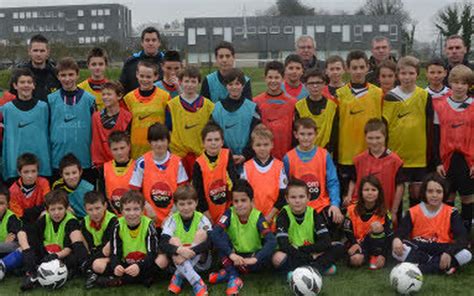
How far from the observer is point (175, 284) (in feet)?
14.4

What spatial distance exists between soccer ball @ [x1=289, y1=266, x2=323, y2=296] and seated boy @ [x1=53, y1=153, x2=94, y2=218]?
2.28 meters

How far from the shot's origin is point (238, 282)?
438 centimetres

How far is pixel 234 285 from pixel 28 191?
222 cm

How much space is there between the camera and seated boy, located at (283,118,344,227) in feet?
16.8

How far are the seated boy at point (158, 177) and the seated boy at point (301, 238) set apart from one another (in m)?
1.05

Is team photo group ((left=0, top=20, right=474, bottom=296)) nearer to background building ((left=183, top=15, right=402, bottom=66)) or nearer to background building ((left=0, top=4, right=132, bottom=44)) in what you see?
background building ((left=183, top=15, right=402, bottom=66))

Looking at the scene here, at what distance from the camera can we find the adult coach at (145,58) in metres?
6.54

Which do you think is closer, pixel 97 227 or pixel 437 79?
pixel 97 227

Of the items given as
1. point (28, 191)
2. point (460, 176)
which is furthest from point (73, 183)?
point (460, 176)

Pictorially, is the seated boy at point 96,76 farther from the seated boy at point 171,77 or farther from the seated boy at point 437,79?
the seated boy at point 437,79

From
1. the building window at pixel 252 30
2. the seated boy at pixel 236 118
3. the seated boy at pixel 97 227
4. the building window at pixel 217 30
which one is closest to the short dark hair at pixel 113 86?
the seated boy at pixel 236 118

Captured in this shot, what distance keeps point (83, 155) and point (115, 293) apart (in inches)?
69.8

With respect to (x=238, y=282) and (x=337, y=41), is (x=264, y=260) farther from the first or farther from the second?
(x=337, y=41)

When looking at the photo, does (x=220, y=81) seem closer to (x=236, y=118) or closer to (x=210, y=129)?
(x=236, y=118)
